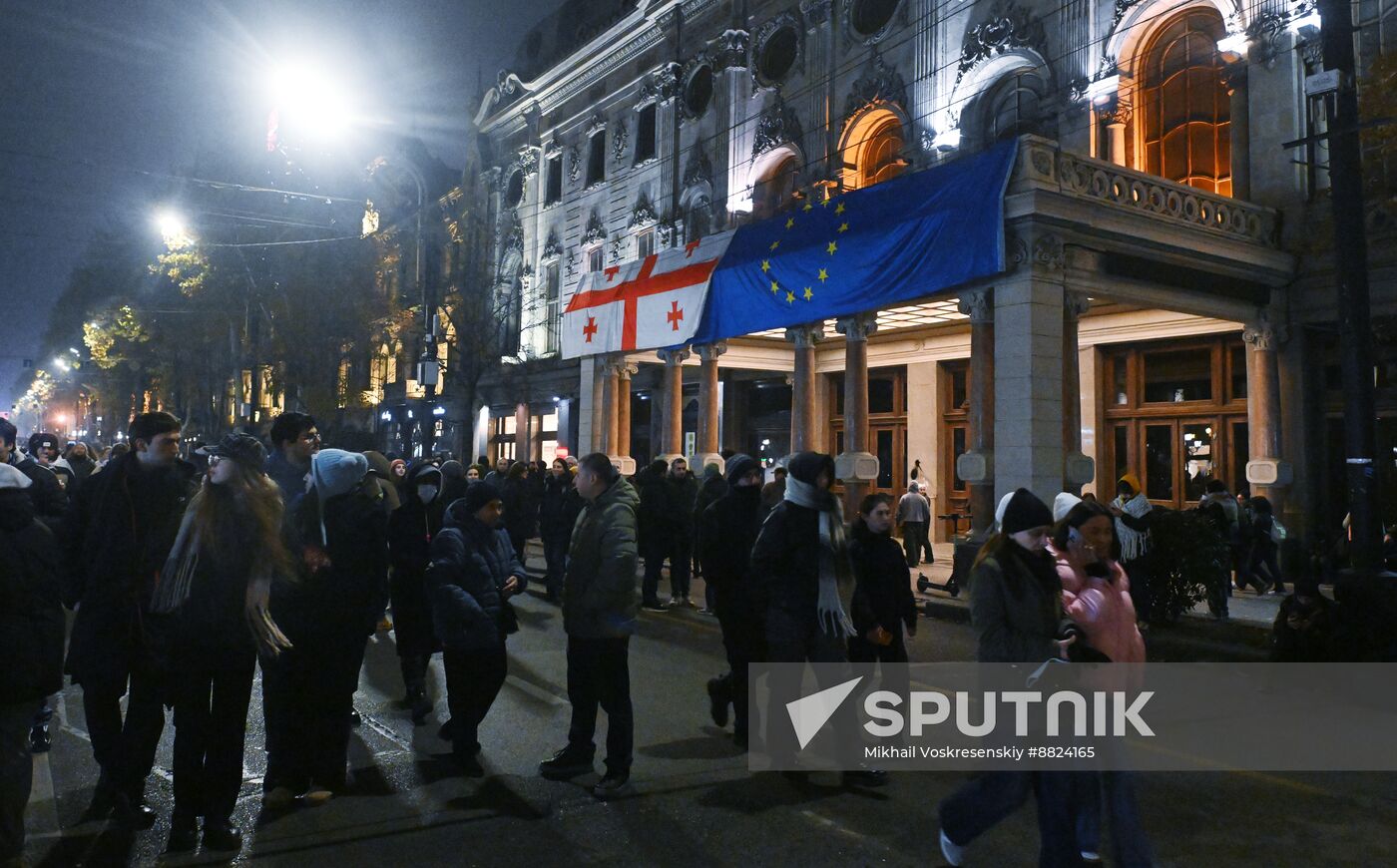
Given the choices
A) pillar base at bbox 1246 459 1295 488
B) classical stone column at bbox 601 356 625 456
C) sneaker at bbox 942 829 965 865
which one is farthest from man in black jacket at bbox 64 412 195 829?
classical stone column at bbox 601 356 625 456

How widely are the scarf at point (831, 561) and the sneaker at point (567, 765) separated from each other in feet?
5.27

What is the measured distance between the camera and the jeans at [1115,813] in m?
3.71

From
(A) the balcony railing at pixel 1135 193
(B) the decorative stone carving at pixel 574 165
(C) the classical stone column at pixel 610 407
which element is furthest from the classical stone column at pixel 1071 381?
(B) the decorative stone carving at pixel 574 165

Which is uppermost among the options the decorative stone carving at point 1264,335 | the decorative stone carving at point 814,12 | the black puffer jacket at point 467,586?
the decorative stone carving at point 814,12

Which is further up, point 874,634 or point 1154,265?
point 1154,265

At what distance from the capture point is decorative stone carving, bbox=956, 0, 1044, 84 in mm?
17688

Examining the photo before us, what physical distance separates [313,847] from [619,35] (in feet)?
91.3

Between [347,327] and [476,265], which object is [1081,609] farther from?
[347,327]

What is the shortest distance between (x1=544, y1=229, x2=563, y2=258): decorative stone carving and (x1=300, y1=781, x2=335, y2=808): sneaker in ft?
89.5

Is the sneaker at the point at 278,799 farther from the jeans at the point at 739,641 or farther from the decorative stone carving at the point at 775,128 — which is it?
the decorative stone carving at the point at 775,128

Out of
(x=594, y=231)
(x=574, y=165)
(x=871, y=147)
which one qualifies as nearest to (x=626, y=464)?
(x=871, y=147)

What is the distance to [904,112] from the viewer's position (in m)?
20.0

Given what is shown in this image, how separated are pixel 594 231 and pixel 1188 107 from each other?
17.9m

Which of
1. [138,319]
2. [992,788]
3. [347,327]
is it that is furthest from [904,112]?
[138,319]
